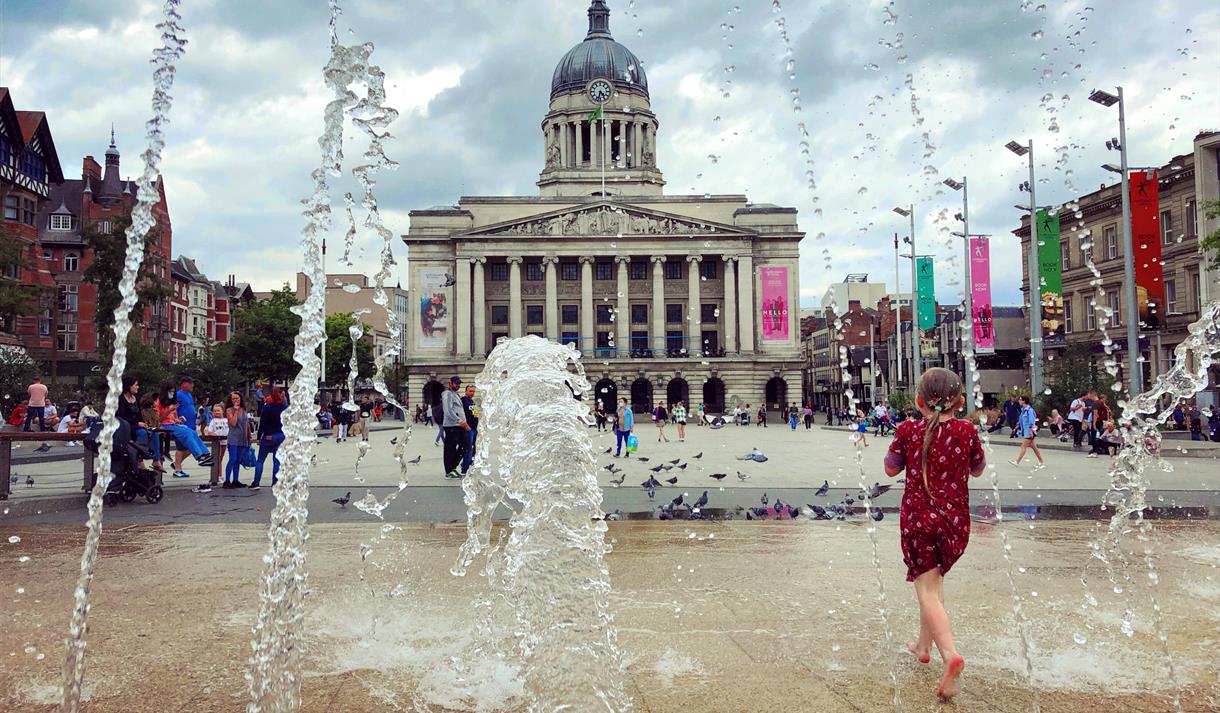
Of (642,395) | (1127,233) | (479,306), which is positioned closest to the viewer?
(1127,233)

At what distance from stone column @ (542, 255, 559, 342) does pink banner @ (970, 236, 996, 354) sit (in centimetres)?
4643

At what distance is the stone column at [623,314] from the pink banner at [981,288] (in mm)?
44382

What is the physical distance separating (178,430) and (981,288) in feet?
91.8

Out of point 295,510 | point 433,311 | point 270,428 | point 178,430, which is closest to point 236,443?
point 270,428

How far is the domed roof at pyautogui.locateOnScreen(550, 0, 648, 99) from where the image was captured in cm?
9056

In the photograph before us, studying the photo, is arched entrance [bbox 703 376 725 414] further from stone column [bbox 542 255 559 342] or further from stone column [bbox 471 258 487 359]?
stone column [bbox 471 258 487 359]

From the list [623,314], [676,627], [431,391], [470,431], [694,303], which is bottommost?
[676,627]

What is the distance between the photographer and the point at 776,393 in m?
76.7

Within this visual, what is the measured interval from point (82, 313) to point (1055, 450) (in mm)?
52818

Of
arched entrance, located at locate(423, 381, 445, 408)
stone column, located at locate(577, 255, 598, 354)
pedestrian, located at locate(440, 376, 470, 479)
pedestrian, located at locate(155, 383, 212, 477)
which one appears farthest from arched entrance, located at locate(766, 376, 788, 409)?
pedestrian, located at locate(440, 376, 470, 479)

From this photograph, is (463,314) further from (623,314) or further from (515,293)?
(623,314)

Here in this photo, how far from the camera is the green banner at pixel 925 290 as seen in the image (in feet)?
134

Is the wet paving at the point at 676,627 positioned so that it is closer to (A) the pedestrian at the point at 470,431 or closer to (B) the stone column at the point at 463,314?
(A) the pedestrian at the point at 470,431

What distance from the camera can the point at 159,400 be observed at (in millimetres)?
17438
